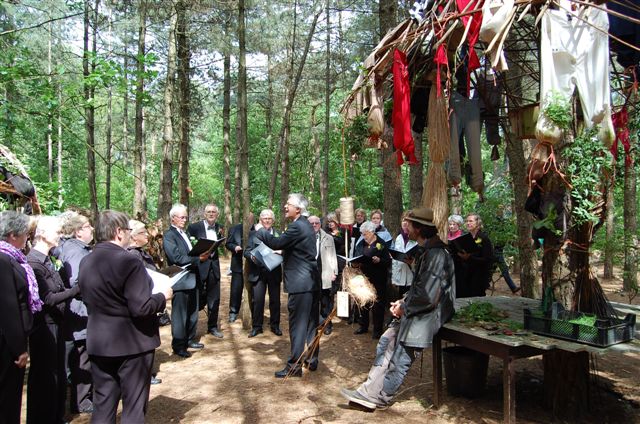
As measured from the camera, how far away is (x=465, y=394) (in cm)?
489

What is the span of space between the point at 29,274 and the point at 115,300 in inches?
29.0

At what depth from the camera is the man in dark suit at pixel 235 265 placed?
791cm

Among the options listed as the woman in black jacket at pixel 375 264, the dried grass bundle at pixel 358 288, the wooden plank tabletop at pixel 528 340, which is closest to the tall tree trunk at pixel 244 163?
the woman in black jacket at pixel 375 264

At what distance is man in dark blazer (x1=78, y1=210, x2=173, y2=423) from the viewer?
3080mm

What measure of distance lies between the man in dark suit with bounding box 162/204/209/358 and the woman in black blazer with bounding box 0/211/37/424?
113 inches

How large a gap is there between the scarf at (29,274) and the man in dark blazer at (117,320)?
1.43 feet

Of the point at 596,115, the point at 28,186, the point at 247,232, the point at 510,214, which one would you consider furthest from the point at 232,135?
the point at 596,115

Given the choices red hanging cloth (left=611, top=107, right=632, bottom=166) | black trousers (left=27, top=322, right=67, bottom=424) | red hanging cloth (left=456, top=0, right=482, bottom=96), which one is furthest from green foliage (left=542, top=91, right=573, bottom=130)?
black trousers (left=27, top=322, right=67, bottom=424)

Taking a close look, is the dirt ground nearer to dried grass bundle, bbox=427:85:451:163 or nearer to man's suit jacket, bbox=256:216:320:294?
man's suit jacket, bbox=256:216:320:294

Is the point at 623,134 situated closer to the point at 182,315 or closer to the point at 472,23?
the point at 472,23

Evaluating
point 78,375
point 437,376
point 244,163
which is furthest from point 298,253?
point 244,163

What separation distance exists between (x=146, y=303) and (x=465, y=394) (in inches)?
136

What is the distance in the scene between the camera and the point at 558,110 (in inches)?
142

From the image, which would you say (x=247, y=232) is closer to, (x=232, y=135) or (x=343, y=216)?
(x=343, y=216)
